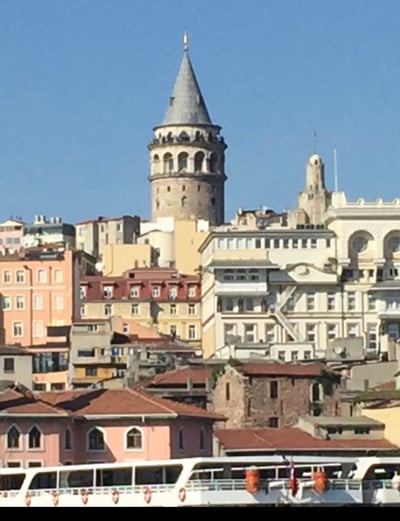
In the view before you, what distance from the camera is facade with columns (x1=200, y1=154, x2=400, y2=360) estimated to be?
117 metres

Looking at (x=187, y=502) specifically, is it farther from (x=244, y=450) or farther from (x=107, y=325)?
(x=107, y=325)

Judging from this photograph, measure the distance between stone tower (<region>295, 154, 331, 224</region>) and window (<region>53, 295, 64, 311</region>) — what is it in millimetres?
31868

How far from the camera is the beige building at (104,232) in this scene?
156875 millimetres

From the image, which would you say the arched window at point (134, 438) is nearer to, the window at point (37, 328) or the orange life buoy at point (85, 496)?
the orange life buoy at point (85, 496)

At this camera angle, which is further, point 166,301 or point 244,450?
point 166,301

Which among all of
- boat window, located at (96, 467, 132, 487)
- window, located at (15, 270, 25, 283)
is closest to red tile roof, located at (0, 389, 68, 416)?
boat window, located at (96, 467, 132, 487)

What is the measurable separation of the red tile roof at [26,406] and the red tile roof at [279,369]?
12.7m

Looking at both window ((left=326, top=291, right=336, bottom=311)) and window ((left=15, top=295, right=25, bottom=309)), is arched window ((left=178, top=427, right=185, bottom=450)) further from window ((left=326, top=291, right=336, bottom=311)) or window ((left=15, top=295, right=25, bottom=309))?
window ((left=326, top=291, right=336, bottom=311))

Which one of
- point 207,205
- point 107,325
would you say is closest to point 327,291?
point 107,325

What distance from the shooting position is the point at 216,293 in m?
118

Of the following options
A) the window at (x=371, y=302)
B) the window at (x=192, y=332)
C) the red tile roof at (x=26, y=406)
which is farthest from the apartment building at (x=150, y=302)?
the red tile roof at (x=26, y=406)

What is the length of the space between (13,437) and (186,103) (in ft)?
337

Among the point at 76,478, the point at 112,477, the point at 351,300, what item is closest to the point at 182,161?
the point at 351,300

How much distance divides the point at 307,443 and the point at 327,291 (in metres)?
54.8
